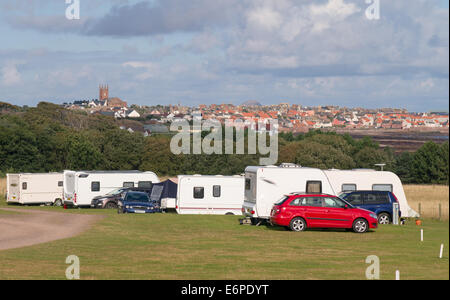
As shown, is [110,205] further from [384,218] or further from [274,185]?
[384,218]

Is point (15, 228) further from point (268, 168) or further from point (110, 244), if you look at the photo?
point (268, 168)

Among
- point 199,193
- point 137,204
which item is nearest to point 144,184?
point 137,204

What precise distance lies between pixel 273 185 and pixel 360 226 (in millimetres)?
4442

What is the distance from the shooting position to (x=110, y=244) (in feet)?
70.3

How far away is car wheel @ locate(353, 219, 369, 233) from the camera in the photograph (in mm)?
25719

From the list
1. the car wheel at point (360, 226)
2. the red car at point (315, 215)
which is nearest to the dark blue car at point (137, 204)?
the red car at point (315, 215)

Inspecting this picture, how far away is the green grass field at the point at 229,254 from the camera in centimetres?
1527

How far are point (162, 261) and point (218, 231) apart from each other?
8805 millimetres

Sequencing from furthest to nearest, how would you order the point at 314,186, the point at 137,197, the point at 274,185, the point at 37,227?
the point at 137,197 < the point at 314,186 < the point at 274,185 < the point at 37,227

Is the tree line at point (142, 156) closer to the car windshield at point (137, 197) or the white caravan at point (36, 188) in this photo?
the white caravan at point (36, 188)

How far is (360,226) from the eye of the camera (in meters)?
25.7

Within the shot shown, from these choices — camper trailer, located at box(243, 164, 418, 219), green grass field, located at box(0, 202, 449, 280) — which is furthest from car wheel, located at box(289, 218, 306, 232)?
camper trailer, located at box(243, 164, 418, 219)

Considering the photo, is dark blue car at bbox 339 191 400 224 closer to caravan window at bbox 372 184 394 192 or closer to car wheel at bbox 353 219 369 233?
caravan window at bbox 372 184 394 192

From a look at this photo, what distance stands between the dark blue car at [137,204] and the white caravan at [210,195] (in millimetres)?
1461
